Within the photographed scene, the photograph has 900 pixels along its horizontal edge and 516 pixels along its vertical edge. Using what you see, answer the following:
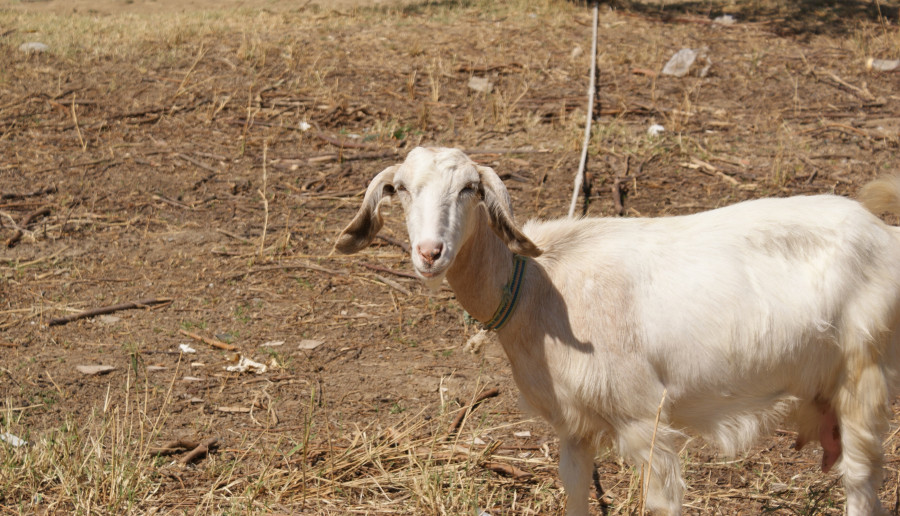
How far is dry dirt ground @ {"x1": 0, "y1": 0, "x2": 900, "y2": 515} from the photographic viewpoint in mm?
4277

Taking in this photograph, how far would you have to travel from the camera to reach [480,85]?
9.25m

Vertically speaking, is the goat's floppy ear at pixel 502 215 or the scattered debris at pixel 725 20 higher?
the goat's floppy ear at pixel 502 215

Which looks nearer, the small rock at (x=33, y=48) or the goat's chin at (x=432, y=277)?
the goat's chin at (x=432, y=277)

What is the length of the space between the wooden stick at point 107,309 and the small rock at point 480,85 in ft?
14.0

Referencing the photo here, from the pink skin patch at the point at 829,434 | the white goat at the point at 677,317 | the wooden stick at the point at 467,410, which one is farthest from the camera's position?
the wooden stick at the point at 467,410

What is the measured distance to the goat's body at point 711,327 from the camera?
3.51m

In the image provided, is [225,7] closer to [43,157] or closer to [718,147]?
[43,157]

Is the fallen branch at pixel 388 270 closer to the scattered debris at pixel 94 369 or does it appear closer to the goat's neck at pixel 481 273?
the scattered debris at pixel 94 369

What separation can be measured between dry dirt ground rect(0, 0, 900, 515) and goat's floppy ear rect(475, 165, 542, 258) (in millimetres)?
1151

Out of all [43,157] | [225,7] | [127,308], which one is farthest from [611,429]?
[225,7]


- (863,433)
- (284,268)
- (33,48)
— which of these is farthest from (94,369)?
(33,48)

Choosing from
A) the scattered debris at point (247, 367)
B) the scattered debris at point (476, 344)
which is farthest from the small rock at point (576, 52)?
the scattered debris at point (247, 367)

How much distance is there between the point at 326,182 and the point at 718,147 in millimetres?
3461

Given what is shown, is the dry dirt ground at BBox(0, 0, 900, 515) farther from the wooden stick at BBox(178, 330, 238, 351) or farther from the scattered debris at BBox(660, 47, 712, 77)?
the scattered debris at BBox(660, 47, 712, 77)
